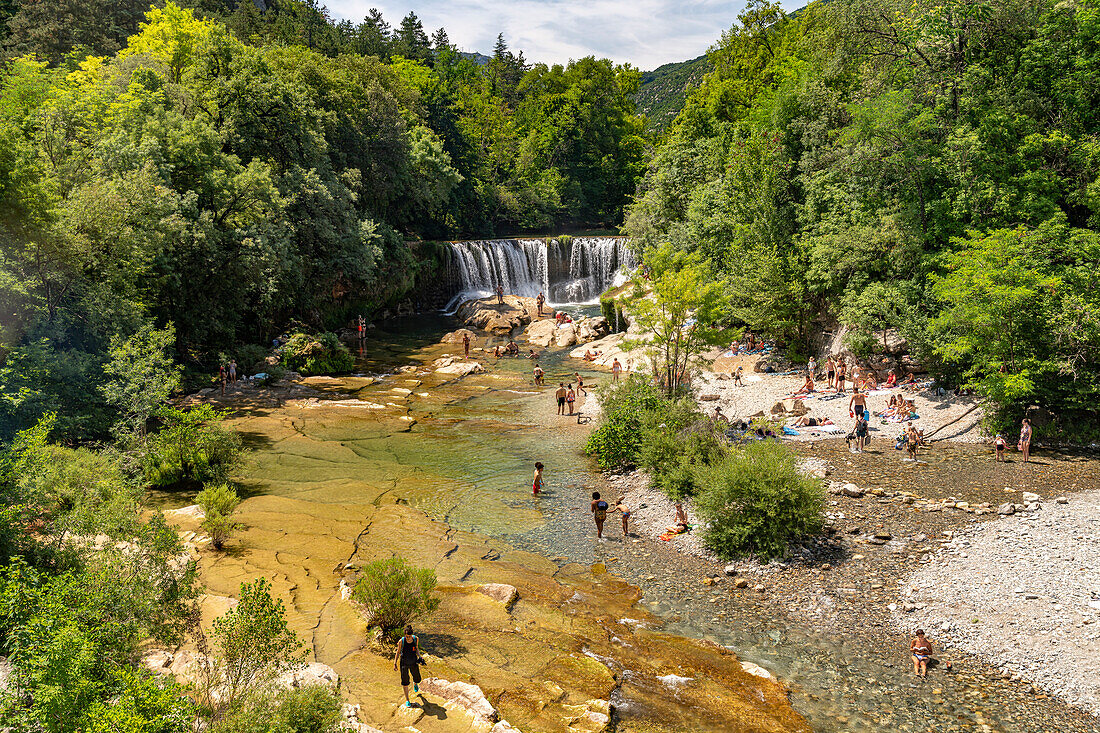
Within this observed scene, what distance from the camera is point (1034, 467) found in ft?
55.1

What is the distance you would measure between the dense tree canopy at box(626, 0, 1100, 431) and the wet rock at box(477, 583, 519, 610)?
52.9 ft

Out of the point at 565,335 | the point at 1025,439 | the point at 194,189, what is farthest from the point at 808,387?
the point at 194,189

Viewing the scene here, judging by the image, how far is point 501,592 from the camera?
11.8 meters

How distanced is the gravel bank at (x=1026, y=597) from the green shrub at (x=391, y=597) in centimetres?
896

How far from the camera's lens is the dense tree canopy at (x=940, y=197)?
60.9 feet

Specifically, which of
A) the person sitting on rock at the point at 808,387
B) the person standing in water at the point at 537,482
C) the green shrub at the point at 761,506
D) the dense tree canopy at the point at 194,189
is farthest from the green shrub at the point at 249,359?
the person sitting on rock at the point at 808,387

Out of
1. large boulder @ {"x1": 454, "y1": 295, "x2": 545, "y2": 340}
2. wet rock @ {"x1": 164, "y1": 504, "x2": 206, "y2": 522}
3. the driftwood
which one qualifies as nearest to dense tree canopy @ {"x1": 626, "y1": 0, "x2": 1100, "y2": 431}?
the driftwood

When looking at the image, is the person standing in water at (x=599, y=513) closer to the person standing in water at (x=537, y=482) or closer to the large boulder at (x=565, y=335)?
the person standing in water at (x=537, y=482)

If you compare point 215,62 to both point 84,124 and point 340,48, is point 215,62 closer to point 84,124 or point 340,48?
point 84,124

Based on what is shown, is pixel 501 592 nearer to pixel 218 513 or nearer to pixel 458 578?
pixel 458 578

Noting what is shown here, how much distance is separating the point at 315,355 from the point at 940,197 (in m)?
28.5

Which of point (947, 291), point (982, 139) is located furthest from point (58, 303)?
point (982, 139)

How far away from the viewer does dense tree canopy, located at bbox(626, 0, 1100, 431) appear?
18.6 metres

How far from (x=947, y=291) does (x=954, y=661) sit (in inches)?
560
